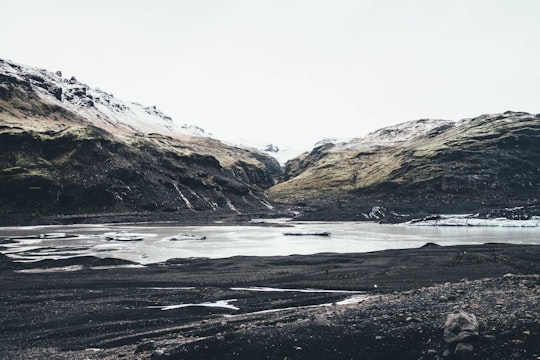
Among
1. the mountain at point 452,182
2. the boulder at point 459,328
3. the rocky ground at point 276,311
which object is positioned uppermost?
the mountain at point 452,182

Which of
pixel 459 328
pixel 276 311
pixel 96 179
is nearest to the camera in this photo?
pixel 459 328

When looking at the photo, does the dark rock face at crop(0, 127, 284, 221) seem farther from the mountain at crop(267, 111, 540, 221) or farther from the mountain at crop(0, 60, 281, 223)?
the mountain at crop(267, 111, 540, 221)

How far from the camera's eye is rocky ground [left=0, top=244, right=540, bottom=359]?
54.5 ft

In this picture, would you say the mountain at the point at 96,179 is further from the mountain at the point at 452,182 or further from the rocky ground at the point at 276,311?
the rocky ground at the point at 276,311

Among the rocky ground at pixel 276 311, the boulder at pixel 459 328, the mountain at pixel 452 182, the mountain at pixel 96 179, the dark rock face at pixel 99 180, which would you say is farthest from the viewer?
the mountain at pixel 452 182

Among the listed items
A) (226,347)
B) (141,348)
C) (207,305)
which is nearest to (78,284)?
(207,305)

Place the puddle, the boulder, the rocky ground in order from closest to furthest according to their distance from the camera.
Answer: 1. the boulder
2. the rocky ground
3. the puddle

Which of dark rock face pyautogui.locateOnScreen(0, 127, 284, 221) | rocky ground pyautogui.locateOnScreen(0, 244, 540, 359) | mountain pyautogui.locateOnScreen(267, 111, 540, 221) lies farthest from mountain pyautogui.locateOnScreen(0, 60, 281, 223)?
rocky ground pyautogui.locateOnScreen(0, 244, 540, 359)

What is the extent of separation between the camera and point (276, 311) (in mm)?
24984

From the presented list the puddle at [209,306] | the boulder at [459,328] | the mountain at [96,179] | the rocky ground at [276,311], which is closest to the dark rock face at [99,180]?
the mountain at [96,179]

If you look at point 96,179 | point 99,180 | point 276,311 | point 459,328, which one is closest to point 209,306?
point 276,311

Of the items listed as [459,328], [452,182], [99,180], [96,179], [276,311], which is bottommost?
[276,311]

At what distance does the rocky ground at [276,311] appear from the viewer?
16609mm

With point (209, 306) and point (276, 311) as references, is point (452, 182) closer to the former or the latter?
point (209, 306)
